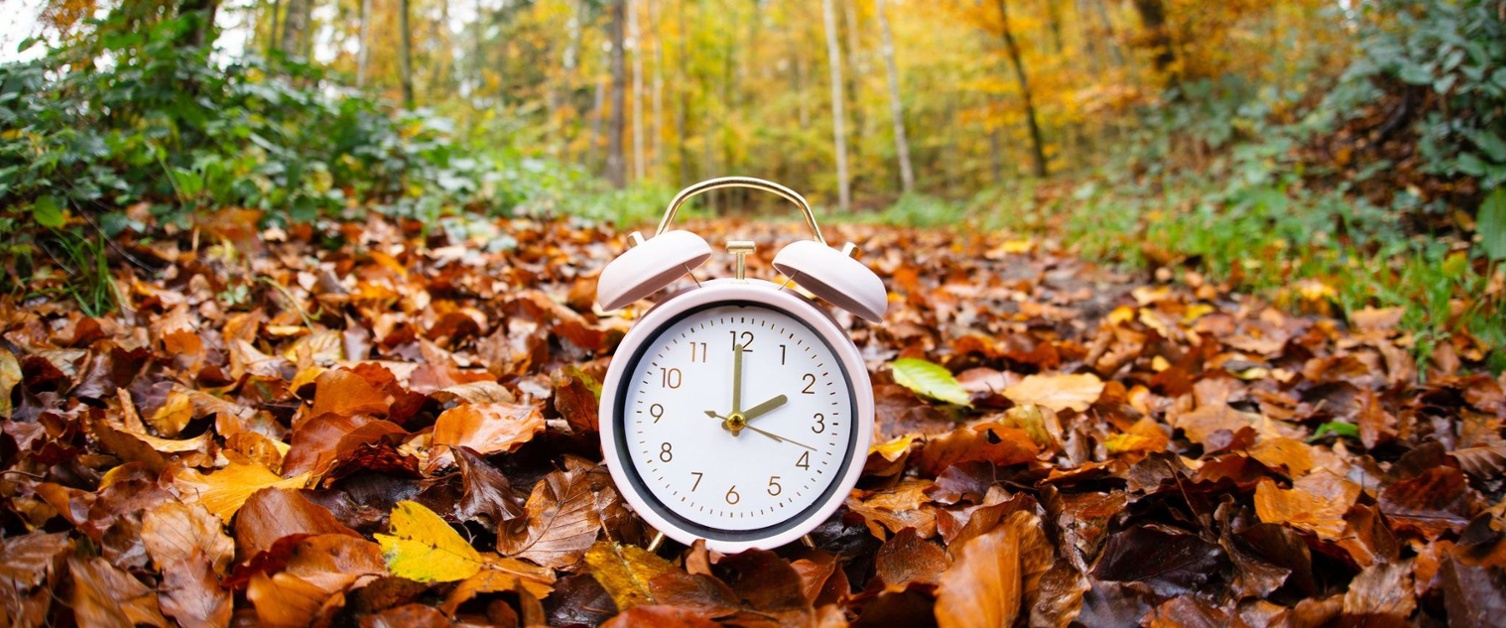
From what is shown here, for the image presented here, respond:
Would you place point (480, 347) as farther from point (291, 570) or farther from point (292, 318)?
point (291, 570)

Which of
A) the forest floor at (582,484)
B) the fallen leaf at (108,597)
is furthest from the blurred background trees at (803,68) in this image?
the fallen leaf at (108,597)

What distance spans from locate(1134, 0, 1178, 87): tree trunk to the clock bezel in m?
8.76

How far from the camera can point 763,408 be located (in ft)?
4.01

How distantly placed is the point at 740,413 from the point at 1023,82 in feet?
47.3

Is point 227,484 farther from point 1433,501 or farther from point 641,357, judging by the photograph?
point 1433,501

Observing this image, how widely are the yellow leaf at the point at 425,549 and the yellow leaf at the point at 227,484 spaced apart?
0.78 ft

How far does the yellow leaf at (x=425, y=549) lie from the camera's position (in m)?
1.07

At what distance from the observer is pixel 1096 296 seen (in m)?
3.94

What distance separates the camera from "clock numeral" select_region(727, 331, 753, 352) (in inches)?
48.7

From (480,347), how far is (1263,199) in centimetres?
479

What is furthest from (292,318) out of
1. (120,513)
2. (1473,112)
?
(1473,112)

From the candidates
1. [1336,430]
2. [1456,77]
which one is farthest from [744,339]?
[1456,77]

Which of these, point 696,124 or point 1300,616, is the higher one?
point 696,124

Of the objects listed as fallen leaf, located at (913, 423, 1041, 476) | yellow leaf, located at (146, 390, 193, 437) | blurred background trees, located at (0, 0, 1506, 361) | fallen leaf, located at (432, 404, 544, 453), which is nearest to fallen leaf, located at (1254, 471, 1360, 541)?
fallen leaf, located at (913, 423, 1041, 476)
